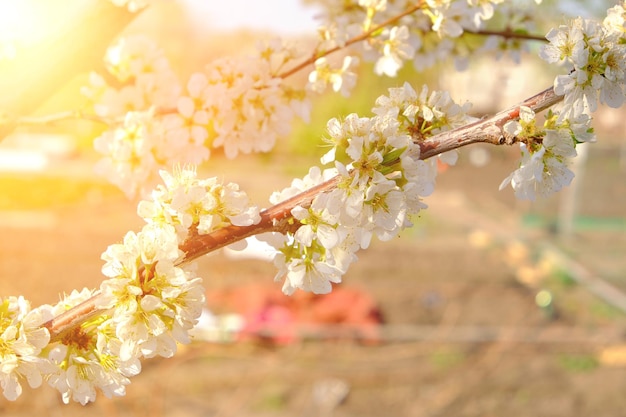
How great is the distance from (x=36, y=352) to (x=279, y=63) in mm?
754

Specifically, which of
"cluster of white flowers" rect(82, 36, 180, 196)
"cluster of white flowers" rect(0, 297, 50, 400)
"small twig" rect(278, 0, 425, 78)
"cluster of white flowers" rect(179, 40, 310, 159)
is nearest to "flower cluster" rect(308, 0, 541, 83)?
"small twig" rect(278, 0, 425, 78)

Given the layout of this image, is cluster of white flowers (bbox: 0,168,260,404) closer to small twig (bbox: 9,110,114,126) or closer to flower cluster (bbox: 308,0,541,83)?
small twig (bbox: 9,110,114,126)

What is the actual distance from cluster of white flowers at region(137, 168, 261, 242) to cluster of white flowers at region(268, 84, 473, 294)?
0.19 feet

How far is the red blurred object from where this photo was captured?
518cm

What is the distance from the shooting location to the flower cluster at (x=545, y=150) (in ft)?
2.49

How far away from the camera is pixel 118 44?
1494 millimetres

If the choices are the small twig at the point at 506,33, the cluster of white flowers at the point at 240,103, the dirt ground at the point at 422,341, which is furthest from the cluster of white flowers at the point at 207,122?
the dirt ground at the point at 422,341

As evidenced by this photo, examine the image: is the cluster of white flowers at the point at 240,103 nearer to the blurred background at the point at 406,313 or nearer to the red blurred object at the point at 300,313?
the blurred background at the point at 406,313

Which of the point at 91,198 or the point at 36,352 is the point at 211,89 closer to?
the point at 36,352

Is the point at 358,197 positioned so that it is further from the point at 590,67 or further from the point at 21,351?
the point at 21,351

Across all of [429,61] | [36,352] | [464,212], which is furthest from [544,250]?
[36,352]

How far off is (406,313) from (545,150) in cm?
514

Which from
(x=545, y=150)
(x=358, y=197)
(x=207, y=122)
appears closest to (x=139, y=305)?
(x=358, y=197)

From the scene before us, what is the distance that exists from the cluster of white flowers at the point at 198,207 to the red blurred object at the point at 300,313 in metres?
4.42
